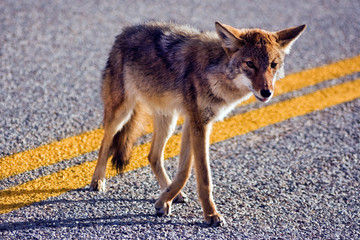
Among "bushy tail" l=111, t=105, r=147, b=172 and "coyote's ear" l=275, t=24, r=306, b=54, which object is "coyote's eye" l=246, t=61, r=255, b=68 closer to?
"coyote's ear" l=275, t=24, r=306, b=54

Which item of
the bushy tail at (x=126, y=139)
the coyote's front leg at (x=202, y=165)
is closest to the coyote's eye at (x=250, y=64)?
the coyote's front leg at (x=202, y=165)

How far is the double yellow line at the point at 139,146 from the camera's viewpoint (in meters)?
3.70

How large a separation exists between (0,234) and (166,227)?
3.32ft

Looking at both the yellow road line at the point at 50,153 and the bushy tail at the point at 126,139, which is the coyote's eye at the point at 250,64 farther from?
the yellow road line at the point at 50,153

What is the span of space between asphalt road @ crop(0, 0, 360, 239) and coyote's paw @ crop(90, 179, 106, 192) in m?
0.06

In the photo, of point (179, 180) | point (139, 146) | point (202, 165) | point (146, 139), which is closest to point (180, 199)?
point (179, 180)

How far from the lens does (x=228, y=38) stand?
3.60m

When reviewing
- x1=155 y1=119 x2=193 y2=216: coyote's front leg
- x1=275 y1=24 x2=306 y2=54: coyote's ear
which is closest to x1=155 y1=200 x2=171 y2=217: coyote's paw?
x1=155 y1=119 x2=193 y2=216: coyote's front leg

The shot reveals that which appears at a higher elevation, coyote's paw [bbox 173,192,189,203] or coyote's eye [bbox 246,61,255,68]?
coyote's eye [bbox 246,61,255,68]

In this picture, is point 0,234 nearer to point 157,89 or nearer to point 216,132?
point 157,89

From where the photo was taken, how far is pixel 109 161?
14.3 ft

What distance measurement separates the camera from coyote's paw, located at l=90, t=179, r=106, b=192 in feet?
12.5

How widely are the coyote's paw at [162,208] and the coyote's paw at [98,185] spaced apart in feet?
1.63

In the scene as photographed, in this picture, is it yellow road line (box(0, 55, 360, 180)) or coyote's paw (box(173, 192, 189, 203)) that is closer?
coyote's paw (box(173, 192, 189, 203))
